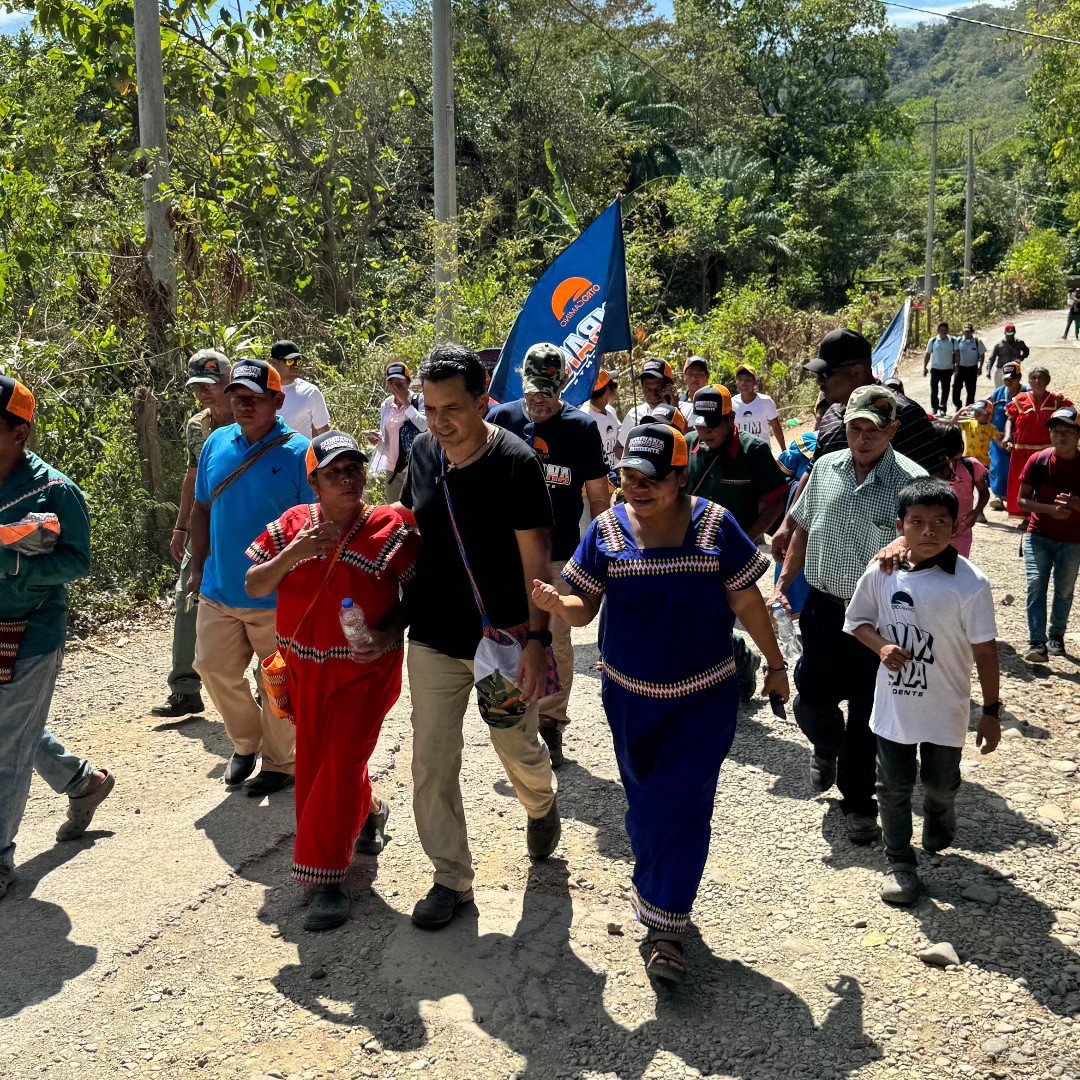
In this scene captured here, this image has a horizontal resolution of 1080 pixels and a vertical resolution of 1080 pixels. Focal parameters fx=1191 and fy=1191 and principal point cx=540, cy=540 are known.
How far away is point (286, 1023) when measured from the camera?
3.81 m

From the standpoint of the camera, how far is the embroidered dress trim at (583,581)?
159 inches

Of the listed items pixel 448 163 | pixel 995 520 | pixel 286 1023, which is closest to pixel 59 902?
pixel 286 1023

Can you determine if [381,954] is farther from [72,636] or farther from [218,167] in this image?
[218,167]

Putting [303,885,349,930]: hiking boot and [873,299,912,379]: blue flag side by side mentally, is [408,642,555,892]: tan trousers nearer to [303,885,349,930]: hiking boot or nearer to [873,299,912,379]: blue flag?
[303,885,349,930]: hiking boot

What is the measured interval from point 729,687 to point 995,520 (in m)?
10.4

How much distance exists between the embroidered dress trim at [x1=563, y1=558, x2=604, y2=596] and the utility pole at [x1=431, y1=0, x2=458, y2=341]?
8.83m

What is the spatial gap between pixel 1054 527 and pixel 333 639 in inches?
214

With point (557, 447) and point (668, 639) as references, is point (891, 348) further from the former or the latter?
point (668, 639)

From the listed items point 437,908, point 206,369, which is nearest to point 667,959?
point 437,908

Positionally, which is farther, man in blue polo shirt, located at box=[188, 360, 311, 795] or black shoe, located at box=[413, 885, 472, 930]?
man in blue polo shirt, located at box=[188, 360, 311, 795]

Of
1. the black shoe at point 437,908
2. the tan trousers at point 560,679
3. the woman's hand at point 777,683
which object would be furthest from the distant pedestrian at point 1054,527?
the black shoe at point 437,908

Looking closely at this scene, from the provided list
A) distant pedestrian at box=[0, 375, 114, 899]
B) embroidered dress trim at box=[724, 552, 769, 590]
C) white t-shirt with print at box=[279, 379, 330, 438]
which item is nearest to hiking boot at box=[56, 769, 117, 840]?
distant pedestrian at box=[0, 375, 114, 899]

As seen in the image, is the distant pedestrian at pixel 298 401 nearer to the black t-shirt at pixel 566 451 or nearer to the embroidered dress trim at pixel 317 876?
the black t-shirt at pixel 566 451

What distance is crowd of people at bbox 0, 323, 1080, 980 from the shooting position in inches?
156
